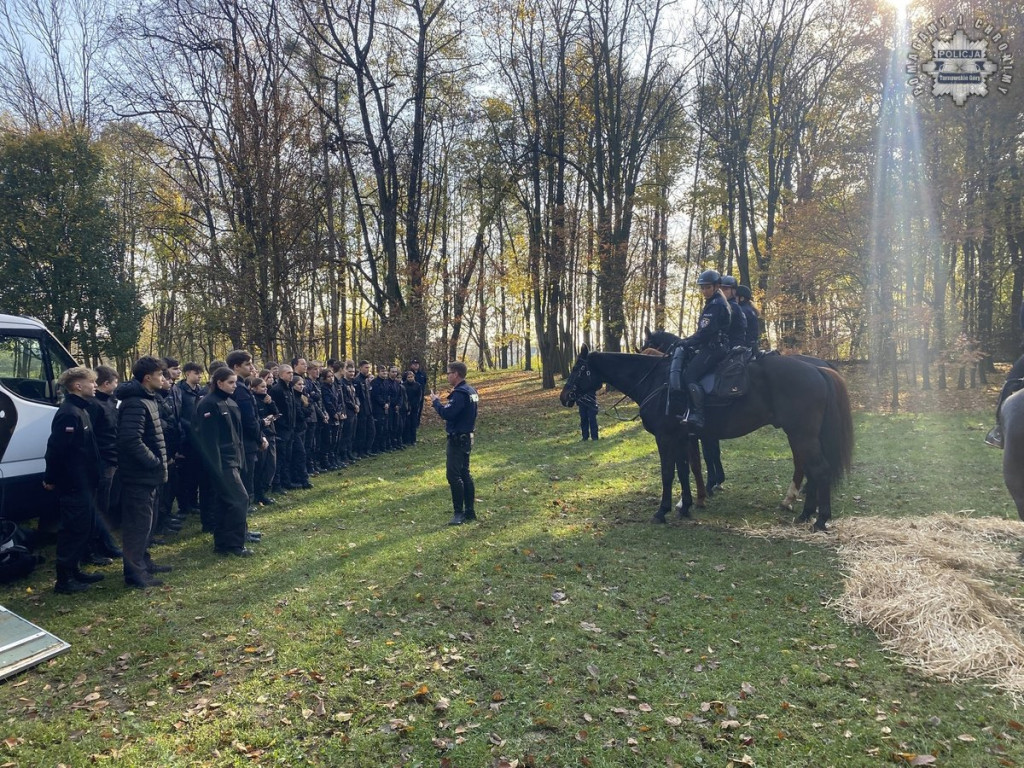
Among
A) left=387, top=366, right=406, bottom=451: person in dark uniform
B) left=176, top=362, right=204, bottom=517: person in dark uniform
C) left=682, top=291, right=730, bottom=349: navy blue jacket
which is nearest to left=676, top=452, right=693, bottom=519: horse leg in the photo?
left=682, top=291, right=730, bottom=349: navy blue jacket

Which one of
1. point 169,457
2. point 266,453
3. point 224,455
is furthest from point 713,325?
point 169,457

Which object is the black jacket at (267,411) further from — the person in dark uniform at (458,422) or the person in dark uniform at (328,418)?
the person in dark uniform at (458,422)

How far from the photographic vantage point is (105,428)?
6641 millimetres

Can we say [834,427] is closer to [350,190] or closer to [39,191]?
[39,191]

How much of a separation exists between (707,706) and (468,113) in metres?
27.5

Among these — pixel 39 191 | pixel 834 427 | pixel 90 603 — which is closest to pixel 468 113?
pixel 39 191

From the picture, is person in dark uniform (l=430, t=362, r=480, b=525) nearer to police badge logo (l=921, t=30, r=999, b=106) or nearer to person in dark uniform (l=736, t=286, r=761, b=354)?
person in dark uniform (l=736, t=286, r=761, b=354)

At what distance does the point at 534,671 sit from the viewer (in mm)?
4562

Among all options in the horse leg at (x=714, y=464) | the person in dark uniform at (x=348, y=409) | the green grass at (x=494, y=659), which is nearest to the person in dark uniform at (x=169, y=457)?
the green grass at (x=494, y=659)

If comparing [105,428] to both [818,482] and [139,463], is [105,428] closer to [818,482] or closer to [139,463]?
[139,463]

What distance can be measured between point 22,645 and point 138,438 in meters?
2.03

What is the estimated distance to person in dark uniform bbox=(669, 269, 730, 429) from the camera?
8.16 m

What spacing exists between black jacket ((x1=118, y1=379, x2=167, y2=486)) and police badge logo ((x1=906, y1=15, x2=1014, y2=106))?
23.0m

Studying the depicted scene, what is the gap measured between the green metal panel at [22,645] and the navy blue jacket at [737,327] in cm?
822
